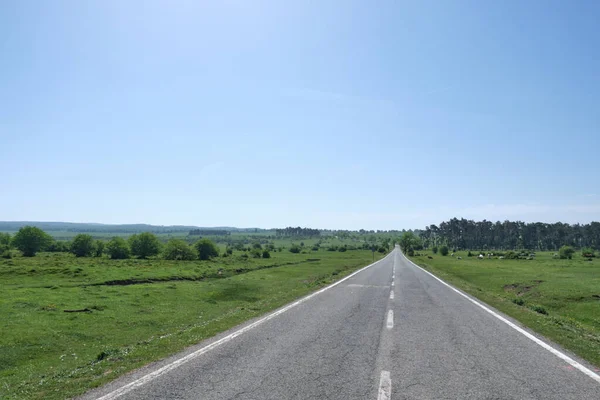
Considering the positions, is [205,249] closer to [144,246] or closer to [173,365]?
[144,246]

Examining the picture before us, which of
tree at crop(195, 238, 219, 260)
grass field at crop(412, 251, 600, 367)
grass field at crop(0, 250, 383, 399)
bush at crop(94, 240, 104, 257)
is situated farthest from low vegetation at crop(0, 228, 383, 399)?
bush at crop(94, 240, 104, 257)

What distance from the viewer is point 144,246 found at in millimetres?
102188

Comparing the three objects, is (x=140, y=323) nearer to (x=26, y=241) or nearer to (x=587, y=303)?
(x=587, y=303)

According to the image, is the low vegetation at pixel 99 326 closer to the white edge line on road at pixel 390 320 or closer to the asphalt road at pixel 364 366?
the asphalt road at pixel 364 366

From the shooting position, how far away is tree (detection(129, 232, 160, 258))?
334 ft

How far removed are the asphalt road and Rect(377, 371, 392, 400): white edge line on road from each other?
19mm

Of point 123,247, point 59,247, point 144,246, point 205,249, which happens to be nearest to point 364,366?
point 205,249

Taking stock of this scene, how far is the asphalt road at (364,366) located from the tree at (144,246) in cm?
9907

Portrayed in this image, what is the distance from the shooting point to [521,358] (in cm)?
891

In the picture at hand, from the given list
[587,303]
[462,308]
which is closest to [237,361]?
[462,308]

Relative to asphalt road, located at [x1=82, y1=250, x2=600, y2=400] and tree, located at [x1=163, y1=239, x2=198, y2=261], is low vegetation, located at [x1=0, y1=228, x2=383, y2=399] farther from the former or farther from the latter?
tree, located at [x1=163, y1=239, x2=198, y2=261]

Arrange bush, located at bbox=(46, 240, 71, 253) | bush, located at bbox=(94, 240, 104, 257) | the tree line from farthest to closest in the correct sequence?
bush, located at bbox=(46, 240, 71, 253)
bush, located at bbox=(94, 240, 104, 257)
the tree line

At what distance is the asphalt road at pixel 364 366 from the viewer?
21.7 feet

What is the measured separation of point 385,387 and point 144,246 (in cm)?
10638
